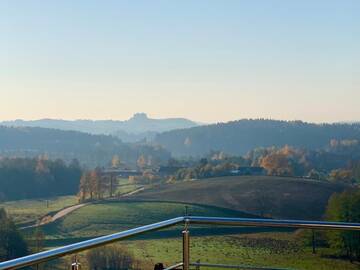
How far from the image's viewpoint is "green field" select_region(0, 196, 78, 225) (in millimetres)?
43484

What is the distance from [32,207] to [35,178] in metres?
14.2

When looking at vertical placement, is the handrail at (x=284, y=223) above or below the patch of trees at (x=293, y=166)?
above

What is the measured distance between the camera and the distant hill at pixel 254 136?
110m

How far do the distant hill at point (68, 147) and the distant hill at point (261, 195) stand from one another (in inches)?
2320

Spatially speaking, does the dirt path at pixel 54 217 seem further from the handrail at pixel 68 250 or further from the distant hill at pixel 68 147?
the distant hill at pixel 68 147

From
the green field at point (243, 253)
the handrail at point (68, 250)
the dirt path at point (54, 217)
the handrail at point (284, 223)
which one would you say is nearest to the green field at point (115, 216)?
the dirt path at point (54, 217)

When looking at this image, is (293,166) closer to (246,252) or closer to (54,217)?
(54,217)

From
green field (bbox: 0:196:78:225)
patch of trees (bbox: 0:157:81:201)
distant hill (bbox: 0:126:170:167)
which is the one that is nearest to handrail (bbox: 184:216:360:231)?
green field (bbox: 0:196:78:225)

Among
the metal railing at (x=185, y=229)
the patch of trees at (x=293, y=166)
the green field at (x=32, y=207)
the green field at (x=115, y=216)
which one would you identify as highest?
the metal railing at (x=185, y=229)

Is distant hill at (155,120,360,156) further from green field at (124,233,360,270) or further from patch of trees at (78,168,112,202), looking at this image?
green field at (124,233,360,270)

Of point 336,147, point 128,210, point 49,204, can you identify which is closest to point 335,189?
point 128,210

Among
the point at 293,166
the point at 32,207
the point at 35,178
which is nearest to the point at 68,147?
the point at 35,178

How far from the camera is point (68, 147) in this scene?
116 m

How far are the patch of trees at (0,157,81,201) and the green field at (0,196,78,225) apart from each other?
3.12m
